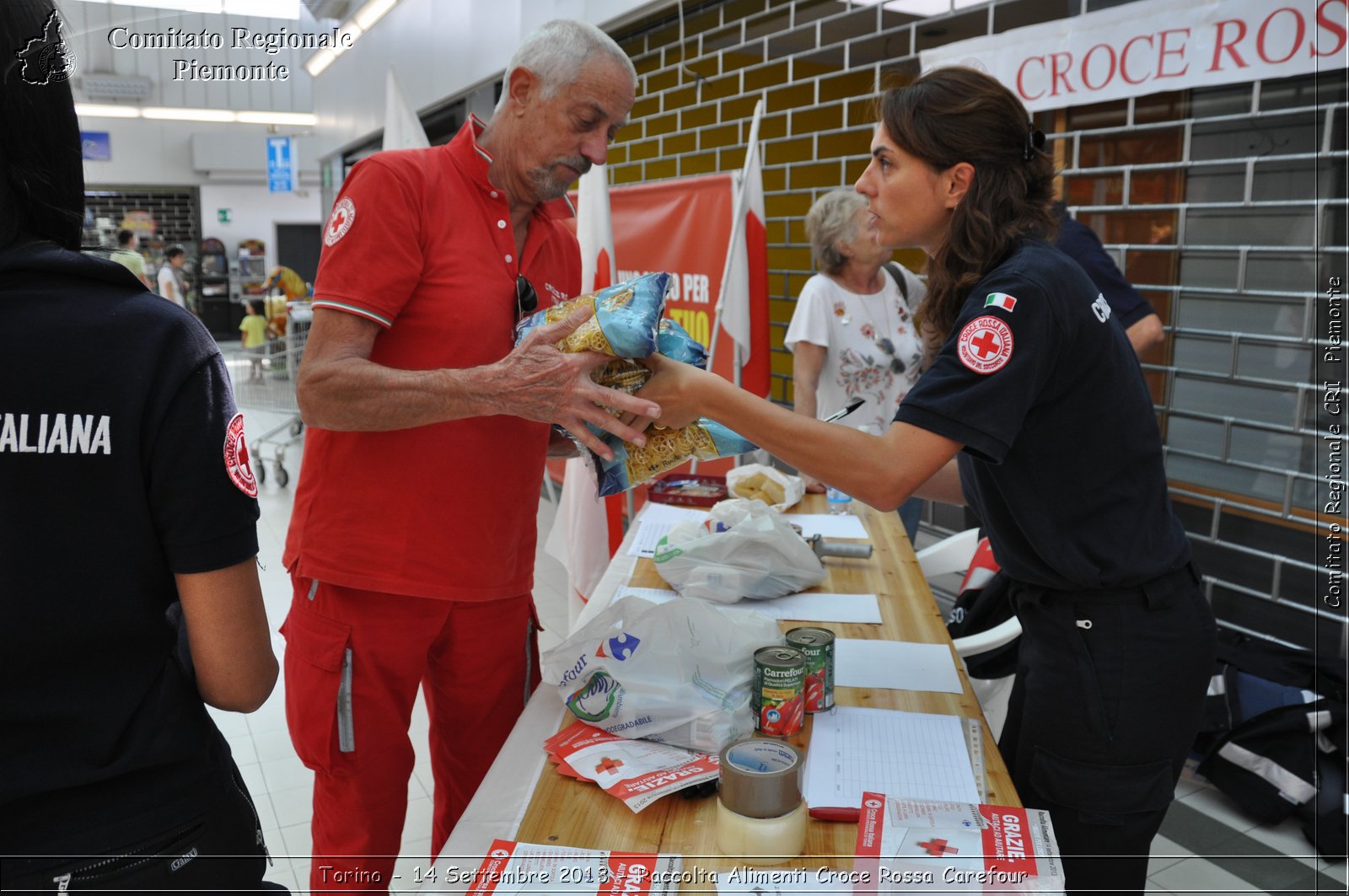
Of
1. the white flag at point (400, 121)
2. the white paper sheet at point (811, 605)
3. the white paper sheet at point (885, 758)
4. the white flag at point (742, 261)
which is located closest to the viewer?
the white paper sheet at point (885, 758)

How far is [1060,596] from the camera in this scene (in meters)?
1.56

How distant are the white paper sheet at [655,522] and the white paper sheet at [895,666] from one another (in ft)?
1.92

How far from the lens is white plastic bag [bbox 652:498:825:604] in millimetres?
2082


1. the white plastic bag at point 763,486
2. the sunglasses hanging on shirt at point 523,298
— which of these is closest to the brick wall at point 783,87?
the white plastic bag at point 763,486

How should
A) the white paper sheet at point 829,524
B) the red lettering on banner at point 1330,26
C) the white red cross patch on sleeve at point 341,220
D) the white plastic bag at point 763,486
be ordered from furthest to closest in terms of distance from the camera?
1. the red lettering on banner at point 1330,26
2. the white plastic bag at point 763,486
3. the white paper sheet at point 829,524
4. the white red cross patch on sleeve at point 341,220

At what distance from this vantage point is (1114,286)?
3.34 meters

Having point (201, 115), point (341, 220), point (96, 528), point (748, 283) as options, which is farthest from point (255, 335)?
point (96, 528)

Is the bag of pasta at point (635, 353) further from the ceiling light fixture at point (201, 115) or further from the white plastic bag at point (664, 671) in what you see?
the ceiling light fixture at point (201, 115)

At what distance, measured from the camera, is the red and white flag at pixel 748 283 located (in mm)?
3992

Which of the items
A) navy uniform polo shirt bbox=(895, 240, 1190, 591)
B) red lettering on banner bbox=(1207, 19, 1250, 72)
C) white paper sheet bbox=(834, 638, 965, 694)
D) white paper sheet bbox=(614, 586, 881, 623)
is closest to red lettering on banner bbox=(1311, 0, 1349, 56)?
red lettering on banner bbox=(1207, 19, 1250, 72)

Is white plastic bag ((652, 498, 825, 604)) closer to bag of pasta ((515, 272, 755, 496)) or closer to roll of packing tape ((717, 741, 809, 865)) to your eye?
bag of pasta ((515, 272, 755, 496))

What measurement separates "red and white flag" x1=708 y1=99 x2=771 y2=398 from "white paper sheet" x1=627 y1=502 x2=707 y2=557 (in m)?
1.43

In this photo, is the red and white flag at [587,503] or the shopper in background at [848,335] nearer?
the shopper in background at [848,335]

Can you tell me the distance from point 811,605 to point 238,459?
1347 mm
